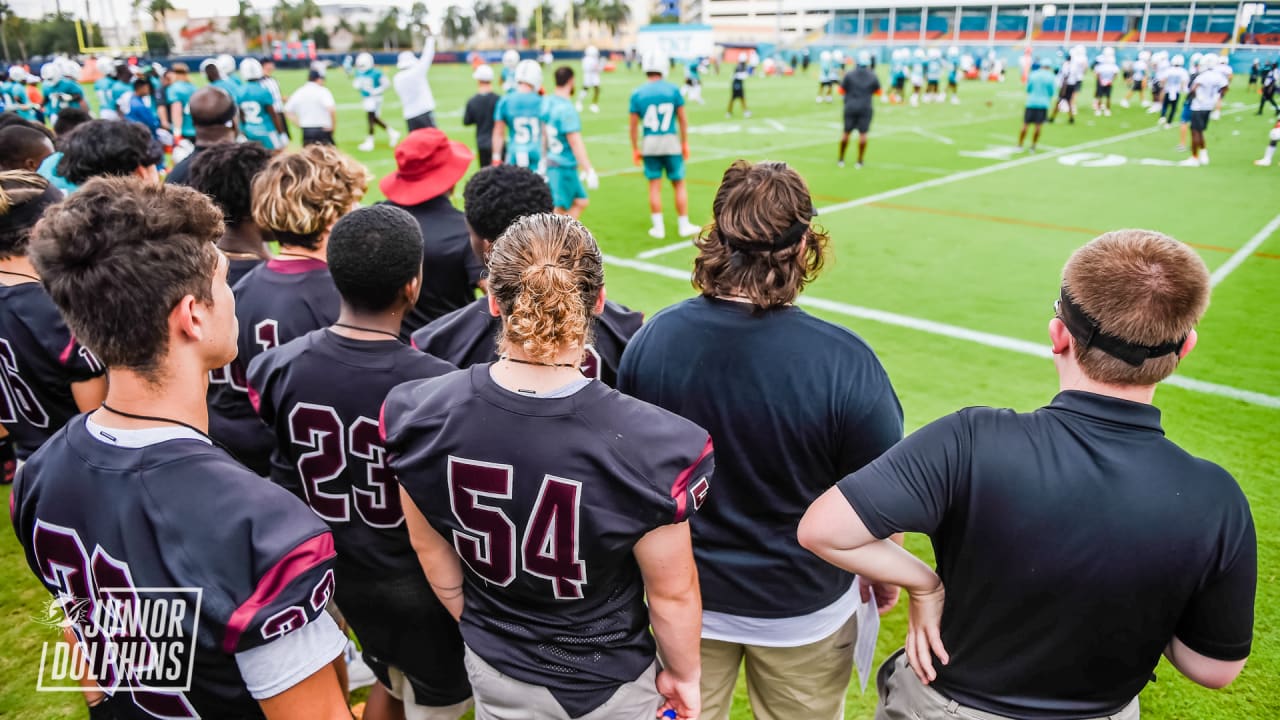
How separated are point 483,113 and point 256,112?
4.22m

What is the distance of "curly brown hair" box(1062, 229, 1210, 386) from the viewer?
1.83m

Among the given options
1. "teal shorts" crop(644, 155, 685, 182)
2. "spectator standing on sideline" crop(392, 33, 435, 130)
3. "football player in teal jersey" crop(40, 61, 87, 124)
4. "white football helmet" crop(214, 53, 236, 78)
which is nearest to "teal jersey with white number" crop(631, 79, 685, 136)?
"teal shorts" crop(644, 155, 685, 182)

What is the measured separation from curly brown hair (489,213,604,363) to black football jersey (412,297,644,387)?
1.00 m

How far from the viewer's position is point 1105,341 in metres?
1.87

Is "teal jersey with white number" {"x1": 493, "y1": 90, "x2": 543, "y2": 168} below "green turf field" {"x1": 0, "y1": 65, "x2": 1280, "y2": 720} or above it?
above

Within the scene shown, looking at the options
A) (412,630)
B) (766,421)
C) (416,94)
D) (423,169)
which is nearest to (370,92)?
(416,94)

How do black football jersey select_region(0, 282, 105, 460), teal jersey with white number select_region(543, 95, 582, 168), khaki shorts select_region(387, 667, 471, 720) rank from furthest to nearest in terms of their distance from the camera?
teal jersey with white number select_region(543, 95, 582, 168) < black football jersey select_region(0, 282, 105, 460) < khaki shorts select_region(387, 667, 471, 720)

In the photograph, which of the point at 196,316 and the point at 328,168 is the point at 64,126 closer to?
the point at 328,168

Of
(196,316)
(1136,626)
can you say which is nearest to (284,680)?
(196,316)

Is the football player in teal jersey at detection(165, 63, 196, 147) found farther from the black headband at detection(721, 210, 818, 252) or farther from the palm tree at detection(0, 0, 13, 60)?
the palm tree at detection(0, 0, 13, 60)

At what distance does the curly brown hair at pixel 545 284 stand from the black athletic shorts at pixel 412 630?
1158 millimetres

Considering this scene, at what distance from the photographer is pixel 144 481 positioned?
5.44 ft

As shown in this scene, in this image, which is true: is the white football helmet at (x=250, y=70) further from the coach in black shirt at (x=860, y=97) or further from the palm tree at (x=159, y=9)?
the palm tree at (x=159, y=9)

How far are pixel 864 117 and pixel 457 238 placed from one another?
1293 centimetres
